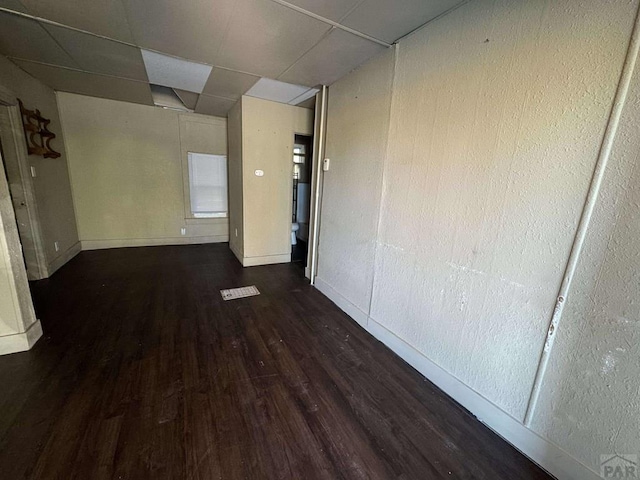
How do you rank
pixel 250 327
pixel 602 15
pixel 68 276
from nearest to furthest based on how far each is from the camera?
pixel 602 15 → pixel 250 327 → pixel 68 276

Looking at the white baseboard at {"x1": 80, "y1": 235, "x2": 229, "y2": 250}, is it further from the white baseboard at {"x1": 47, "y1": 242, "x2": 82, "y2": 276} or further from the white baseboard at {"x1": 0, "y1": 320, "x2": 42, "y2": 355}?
the white baseboard at {"x1": 0, "y1": 320, "x2": 42, "y2": 355}

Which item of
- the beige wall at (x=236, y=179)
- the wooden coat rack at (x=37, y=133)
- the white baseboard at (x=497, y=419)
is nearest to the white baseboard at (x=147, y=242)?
the beige wall at (x=236, y=179)

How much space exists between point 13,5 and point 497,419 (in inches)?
168

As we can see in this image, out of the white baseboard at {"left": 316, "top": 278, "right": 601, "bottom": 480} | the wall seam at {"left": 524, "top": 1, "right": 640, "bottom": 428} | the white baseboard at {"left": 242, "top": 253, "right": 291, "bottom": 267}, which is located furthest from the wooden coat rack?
the wall seam at {"left": 524, "top": 1, "right": 640, "bottom": 428}

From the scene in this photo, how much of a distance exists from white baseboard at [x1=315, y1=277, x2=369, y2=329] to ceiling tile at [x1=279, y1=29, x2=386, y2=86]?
2330 mm

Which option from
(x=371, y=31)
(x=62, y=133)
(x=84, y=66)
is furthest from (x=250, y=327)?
(x=62, y=133)

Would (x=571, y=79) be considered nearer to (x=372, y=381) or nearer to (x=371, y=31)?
(x=371, y=31)

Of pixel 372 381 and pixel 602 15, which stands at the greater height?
pixel 602 15

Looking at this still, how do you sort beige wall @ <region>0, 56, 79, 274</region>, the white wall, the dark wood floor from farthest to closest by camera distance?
beige wall @ <region>0, 56, 79, 274</region>
the dark wood floor
the white wall

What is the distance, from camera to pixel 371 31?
6.12 ft

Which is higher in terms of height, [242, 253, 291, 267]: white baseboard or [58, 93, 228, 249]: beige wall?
[58, 93, 228, 249]: beige wall

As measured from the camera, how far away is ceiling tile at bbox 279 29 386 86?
201 centimetres

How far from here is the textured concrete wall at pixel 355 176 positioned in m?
2.22

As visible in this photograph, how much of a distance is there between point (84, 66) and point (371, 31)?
10.5ft
